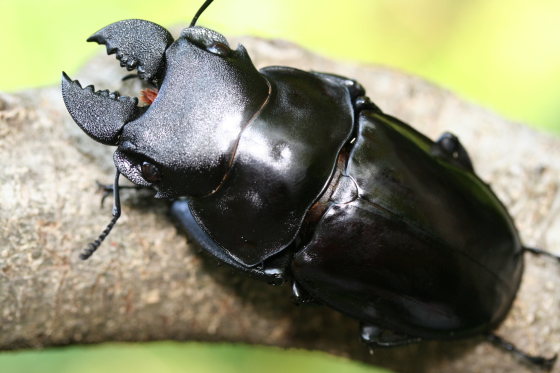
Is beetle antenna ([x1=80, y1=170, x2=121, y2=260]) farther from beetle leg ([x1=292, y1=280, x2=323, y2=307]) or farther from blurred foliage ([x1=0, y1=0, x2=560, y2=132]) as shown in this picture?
blurred foliage ([x1=0, y1=0, x2=560, y2=132])

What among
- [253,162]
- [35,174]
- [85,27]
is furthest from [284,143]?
[85,27]

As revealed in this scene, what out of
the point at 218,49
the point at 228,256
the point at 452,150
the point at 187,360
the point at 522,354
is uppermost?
the point at 218,49

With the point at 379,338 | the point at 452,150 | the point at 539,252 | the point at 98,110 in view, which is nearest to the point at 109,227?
the point at 98,110

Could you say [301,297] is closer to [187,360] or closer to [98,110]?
[98,110]

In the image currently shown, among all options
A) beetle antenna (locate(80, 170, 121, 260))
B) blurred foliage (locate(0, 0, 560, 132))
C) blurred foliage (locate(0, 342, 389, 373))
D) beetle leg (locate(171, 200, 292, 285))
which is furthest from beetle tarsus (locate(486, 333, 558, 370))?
blurred foliage (locate(0, 0, 560, 132))

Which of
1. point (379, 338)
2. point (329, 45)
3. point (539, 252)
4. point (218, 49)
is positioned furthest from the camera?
point (329, 45)

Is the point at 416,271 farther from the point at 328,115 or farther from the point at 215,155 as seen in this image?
the point at 215,155

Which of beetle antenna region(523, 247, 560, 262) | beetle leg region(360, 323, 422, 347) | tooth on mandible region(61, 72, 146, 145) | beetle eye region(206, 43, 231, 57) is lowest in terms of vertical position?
beetle leg region(360, 323, 422, 347)

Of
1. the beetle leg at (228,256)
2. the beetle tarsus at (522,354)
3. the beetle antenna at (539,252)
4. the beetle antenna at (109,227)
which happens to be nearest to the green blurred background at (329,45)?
the beetle antenna at (539,252)
